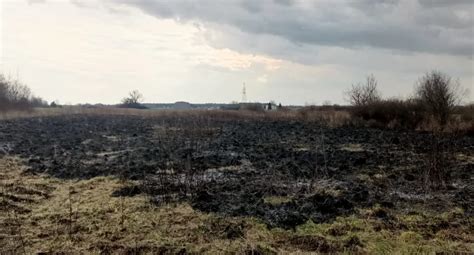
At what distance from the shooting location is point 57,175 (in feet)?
40.2

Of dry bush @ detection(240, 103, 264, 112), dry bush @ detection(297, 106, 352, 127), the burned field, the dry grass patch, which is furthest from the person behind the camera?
dry bush @ detection(240, 103, 264, 112)

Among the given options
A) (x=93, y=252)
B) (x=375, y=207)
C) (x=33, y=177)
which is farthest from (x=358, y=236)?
(x=33, y=177)

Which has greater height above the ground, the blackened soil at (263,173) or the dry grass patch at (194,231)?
the blackened soil at (263,173)

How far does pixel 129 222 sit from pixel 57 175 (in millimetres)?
5546

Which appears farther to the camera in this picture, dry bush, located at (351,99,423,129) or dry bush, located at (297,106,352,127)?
dry bush, located at (297,106,352,127)

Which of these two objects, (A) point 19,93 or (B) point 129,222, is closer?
(B) point 129,222

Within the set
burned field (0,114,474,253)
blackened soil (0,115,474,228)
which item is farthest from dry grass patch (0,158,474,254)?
blackened soil (0,115,474,228)

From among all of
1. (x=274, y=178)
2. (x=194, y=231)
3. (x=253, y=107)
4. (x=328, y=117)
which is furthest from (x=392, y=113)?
(x=253, y=107)

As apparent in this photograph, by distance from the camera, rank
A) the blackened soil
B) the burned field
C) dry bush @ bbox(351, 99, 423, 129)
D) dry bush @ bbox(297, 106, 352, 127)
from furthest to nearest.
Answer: dry bush @ bbox(297, 106, 352, 127) < dry bush @ bbox(351, 99, 423, 129) < the blackened soil < the burned field

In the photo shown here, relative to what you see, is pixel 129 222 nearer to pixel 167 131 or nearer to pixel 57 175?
pixel 57 175

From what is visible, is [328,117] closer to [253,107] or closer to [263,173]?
[263,173]

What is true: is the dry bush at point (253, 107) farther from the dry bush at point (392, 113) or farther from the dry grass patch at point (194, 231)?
the dry grass patch at point (194, 231)

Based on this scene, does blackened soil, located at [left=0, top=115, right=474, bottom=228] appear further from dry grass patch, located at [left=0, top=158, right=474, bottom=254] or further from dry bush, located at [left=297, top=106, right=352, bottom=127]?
dry bush, located at [left=297, top=106, right=352, bottom=127]

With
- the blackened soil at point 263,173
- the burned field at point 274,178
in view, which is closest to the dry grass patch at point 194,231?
the burned field at point 274,178
